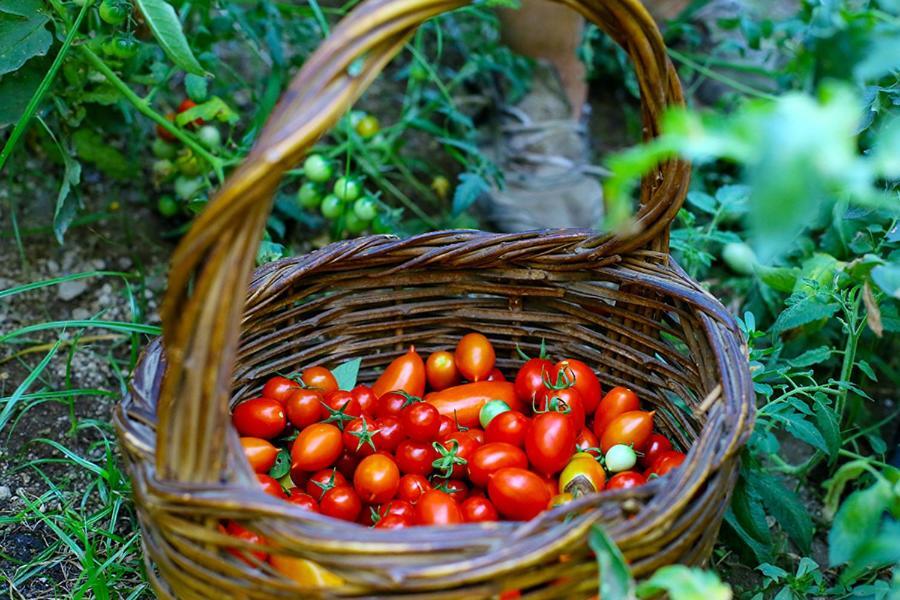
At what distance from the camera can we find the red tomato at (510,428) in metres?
1.34

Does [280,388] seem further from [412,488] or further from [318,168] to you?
[318,168]

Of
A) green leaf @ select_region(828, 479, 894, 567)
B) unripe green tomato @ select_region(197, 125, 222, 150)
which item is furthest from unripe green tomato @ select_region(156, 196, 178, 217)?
green leaf @ select_region(828, 479, 894, 567)

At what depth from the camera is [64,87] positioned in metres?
1.71

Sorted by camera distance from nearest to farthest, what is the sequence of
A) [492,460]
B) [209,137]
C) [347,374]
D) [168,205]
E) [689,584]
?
[689,584]
[492,460]
[347,374]
[209,137]
[168,205]

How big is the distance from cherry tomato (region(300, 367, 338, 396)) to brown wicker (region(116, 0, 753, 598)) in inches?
3.3

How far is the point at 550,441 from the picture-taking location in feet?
4.19

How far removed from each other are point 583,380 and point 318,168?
0.71 metres

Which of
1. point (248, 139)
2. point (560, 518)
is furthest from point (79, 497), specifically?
point (560, 518)

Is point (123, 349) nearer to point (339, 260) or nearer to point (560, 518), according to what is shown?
point (339, 260)

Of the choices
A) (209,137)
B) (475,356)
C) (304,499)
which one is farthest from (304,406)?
(209,137)

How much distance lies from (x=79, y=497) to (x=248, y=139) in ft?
2.34

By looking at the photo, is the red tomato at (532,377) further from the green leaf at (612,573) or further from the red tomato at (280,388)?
the green leaf at (612,573)

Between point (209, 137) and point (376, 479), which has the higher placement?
point (209, 137)

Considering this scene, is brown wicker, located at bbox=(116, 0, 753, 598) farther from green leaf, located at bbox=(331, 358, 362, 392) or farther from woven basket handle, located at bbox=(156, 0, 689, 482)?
green leaf, located at bbox=(331, 358, 362, 392)
